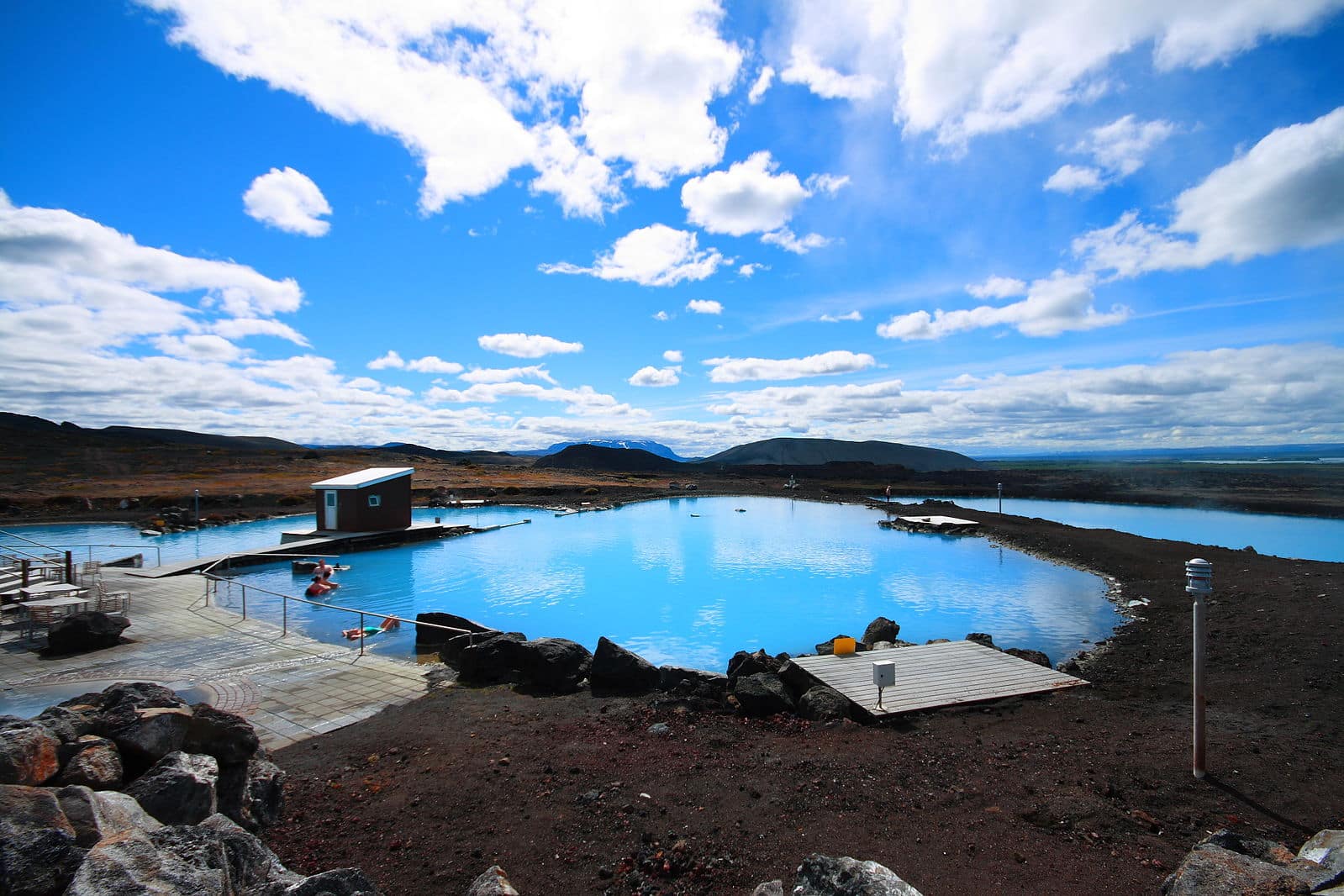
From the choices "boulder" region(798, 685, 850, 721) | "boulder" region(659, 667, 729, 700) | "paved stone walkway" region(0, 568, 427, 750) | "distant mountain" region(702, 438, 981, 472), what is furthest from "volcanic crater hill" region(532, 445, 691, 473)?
"boulder" region(798, 685, 850, 721)

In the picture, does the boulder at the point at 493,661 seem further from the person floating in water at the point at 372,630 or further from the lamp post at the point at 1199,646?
the lamp post at the point at 1199,646

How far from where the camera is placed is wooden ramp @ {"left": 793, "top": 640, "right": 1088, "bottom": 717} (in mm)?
8570

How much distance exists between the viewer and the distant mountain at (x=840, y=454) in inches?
6634

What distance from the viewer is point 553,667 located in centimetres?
970

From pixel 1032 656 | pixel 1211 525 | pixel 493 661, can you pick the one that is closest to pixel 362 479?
pixel 493 661

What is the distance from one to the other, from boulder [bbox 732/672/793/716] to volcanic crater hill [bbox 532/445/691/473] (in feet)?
368

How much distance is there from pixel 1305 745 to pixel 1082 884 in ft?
15.5

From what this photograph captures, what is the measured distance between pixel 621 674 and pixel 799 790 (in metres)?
4.54

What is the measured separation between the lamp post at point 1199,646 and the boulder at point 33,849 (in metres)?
7.98

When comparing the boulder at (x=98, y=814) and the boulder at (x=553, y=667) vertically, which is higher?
the boulder at (x=98, y=814)

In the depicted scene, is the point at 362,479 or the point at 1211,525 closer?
the point at 362,479

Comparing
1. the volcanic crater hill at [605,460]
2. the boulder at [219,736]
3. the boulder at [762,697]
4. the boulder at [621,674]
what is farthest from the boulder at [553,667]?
the volcanic crater hill at [605,460]

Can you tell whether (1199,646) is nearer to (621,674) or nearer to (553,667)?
(621,674)

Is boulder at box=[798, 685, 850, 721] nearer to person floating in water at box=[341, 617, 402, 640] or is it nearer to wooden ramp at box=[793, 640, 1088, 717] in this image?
wooden ramp at box=[793, 640, 1088, 717]
